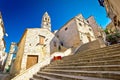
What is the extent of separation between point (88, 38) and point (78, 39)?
3.62 meters

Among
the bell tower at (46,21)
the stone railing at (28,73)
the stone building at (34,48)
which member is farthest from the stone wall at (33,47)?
the bell tower at (46,21)

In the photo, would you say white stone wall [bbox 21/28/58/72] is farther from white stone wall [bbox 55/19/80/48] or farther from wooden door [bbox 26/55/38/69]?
white stone wall [bbox 55/19/80/48]

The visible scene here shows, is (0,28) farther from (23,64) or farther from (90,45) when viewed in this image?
(90,45)

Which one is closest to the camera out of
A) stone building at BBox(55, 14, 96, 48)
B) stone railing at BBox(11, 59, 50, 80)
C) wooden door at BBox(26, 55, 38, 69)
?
stone railing at BBox(11, 59, 50, 80)

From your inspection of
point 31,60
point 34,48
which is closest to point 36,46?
point 34,48

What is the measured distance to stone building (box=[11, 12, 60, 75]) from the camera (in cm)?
1372

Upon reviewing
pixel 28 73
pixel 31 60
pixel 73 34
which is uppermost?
pixel 73 34

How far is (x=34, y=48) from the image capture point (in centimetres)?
1502

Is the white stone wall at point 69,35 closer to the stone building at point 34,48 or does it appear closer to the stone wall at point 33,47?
Answer: the stone building at point 34,48

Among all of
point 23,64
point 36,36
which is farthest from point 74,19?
point 23,64

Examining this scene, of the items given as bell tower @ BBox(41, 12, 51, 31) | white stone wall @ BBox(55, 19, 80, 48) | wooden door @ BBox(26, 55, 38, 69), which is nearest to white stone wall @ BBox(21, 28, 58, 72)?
wooden door @ BBox(26, 55, 38, 69)

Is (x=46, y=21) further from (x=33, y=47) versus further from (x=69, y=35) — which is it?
(x=33, y=47)

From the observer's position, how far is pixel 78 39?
18.7m

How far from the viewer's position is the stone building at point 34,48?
1372 cm
